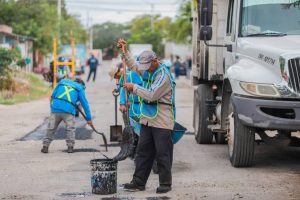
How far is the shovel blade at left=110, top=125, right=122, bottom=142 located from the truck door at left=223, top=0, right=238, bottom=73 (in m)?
2.70

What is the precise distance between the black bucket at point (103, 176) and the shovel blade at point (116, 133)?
4999 mm

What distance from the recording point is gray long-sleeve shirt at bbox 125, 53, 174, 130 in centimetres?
891

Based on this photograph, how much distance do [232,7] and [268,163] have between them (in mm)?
2722

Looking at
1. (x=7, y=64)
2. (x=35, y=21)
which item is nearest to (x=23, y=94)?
(x=7, y=64)

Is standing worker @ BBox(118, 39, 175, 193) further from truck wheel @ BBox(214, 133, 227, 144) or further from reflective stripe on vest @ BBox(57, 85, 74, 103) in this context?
truck wheel @ BBox(214, 133, 227, 144)

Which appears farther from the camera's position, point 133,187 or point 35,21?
point 35,21

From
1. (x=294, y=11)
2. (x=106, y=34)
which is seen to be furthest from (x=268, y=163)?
(x=106, y=34)

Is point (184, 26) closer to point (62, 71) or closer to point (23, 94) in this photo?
point (23, 94)

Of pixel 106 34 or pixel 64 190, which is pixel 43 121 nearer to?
pixel 64 190

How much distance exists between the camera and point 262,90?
405 inches

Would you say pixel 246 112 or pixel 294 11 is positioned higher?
pixel 294 11

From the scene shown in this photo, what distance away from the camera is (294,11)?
36.9ft

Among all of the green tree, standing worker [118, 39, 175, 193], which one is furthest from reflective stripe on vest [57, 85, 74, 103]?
the green tree

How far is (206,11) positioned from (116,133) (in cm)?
381
